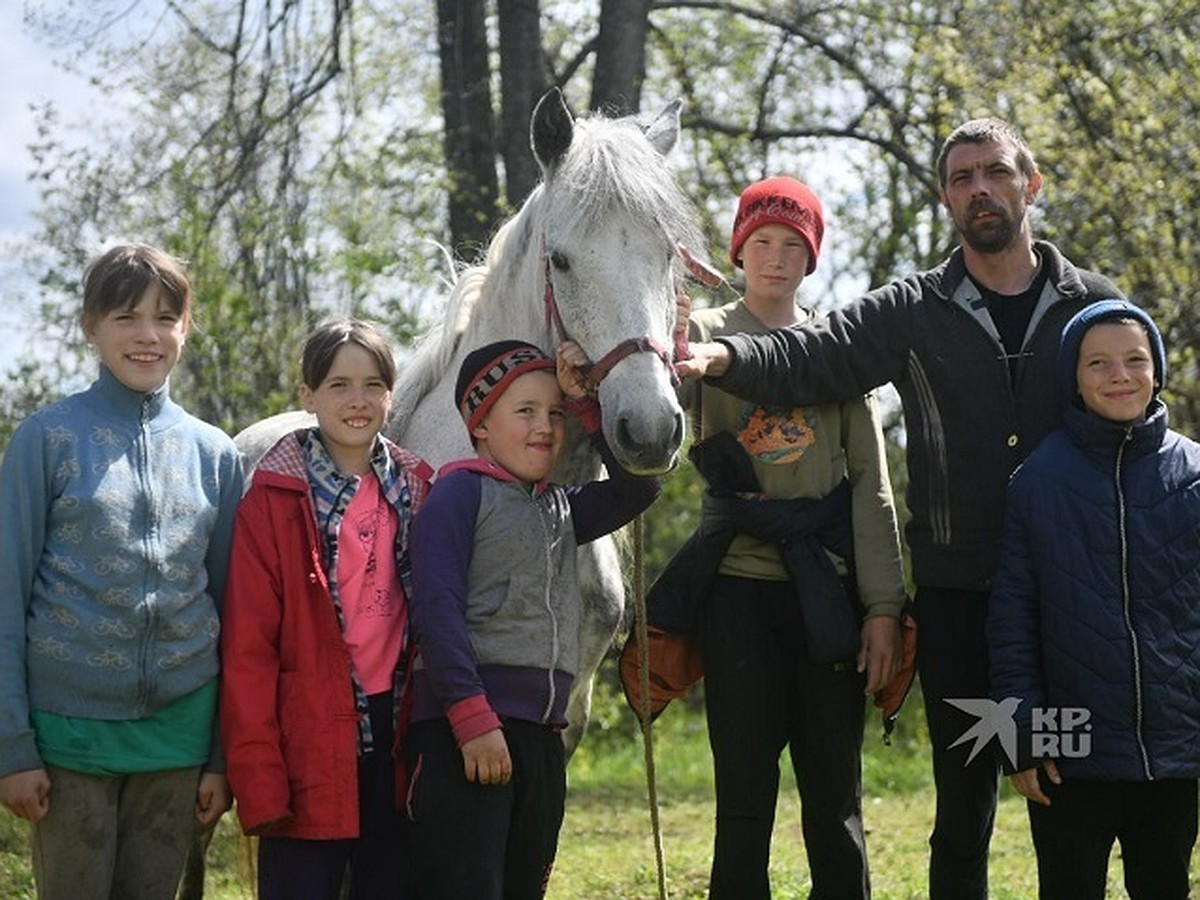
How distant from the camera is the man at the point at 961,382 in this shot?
349cm

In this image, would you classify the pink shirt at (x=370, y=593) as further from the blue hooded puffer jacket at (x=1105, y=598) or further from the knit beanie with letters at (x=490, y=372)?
the blue hooded puffer jacket at (x=1105, y=598)

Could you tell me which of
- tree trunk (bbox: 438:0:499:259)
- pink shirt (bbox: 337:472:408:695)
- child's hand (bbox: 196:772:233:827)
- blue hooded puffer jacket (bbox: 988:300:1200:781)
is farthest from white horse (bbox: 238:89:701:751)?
tree trunk (bbox: 438:0:499:259)

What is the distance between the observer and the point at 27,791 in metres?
2.84

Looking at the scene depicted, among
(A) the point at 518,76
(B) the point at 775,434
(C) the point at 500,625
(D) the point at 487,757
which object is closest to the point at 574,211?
(B) the point at 775,434

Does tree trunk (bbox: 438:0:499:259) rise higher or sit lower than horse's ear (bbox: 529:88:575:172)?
higher

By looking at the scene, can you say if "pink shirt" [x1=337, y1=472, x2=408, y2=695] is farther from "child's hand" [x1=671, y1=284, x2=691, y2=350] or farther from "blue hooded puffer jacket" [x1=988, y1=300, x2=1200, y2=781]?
"blue hooded puffer jacket" [x1=988, y1=300, x2=1200, y2=781]

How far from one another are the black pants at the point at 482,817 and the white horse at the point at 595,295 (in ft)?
2.07

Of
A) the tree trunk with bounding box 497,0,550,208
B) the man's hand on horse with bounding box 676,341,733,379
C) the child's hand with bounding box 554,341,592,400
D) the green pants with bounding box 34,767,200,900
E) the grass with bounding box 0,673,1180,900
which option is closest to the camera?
the green pants with bounding box 34,767,200,900

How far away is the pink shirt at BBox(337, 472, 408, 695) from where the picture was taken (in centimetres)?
305

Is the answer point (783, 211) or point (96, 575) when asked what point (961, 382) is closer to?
point (783, 211)

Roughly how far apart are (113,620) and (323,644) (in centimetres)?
41

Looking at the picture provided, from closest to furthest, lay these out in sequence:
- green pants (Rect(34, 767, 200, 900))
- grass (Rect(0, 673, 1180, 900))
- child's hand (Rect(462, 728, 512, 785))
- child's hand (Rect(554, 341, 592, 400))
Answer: child's hand (Rect(462, 728, 512, 785)) < green pants (Rect(34, 767, 200, 900)) < child's hand (Rect(554, 341, 592, 400)) < grass (Rect(0, 673, 1180, 900))

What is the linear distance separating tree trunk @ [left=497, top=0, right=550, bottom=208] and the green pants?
6213 millimetres

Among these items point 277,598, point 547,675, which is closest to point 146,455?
point 277,598
